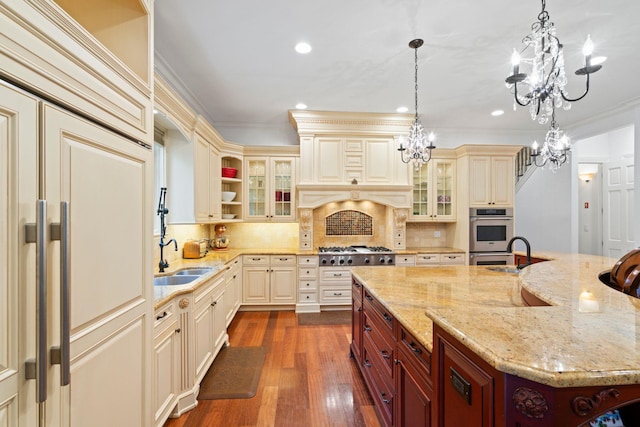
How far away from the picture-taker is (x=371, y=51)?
2721 mm

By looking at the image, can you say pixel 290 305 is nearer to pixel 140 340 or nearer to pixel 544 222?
pixel 140 340

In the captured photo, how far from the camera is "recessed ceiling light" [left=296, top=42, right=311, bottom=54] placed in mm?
2604

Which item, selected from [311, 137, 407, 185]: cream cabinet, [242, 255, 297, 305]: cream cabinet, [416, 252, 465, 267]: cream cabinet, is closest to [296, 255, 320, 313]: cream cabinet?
[242, 255, 297, 305]: cream cabinet

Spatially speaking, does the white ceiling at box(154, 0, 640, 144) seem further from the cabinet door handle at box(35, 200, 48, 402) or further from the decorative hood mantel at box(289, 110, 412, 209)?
the cabinet door handle at box(35, 200, 48, 402)

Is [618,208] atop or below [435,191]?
below

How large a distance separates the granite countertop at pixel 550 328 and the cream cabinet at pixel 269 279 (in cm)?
261

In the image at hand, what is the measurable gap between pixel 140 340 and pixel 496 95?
4.44 m

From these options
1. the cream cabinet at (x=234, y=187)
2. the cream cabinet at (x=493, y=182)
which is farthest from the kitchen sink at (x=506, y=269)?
the cream cabinet at (x=234, y=187)

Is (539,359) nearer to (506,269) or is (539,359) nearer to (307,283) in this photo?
(506,269)

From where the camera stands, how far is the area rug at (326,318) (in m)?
3.93

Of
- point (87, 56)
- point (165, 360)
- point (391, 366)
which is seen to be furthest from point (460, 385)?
point (165, 360)

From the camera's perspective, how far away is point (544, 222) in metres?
5.47

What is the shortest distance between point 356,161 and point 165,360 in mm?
3541

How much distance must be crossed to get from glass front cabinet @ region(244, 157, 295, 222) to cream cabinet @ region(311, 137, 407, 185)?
506 mm
